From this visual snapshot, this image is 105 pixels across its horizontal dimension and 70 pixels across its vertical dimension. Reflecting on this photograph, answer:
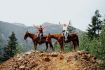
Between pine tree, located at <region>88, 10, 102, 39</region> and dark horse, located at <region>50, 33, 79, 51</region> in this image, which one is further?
pine tree, located at <region>88, 10, 102, 39</region>

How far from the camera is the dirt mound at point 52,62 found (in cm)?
3309

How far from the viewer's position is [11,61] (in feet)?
117

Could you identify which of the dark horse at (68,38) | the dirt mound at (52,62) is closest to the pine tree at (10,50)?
the dark horse at (68,38)

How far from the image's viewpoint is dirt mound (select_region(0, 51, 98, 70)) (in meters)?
33.1

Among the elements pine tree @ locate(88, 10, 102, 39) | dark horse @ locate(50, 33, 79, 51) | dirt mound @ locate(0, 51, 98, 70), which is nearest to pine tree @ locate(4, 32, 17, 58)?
pine tree @ locate(88, 10, 102, 39)

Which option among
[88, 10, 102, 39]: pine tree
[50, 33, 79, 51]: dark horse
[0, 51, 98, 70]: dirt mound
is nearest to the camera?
[0, 51, 98, 70]: dirt mound

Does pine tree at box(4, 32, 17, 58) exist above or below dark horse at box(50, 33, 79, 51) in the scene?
below

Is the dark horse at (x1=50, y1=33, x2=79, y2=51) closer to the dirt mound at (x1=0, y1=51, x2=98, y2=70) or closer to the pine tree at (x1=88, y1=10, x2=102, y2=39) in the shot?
the dirt mound at (x1=0, y1=51, x2=98, y2=70)

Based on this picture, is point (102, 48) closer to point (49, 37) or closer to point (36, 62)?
point (49, 37)

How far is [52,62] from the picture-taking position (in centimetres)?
3406

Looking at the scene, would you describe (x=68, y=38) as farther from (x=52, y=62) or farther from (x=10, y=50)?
(x=10, y=50)

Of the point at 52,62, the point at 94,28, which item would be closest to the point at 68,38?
the point at 52,62

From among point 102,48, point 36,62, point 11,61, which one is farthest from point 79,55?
point 102,48

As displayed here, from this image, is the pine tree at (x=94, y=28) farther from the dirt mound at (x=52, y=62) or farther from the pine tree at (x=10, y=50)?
the dirt mound at (x=52, y=62)
